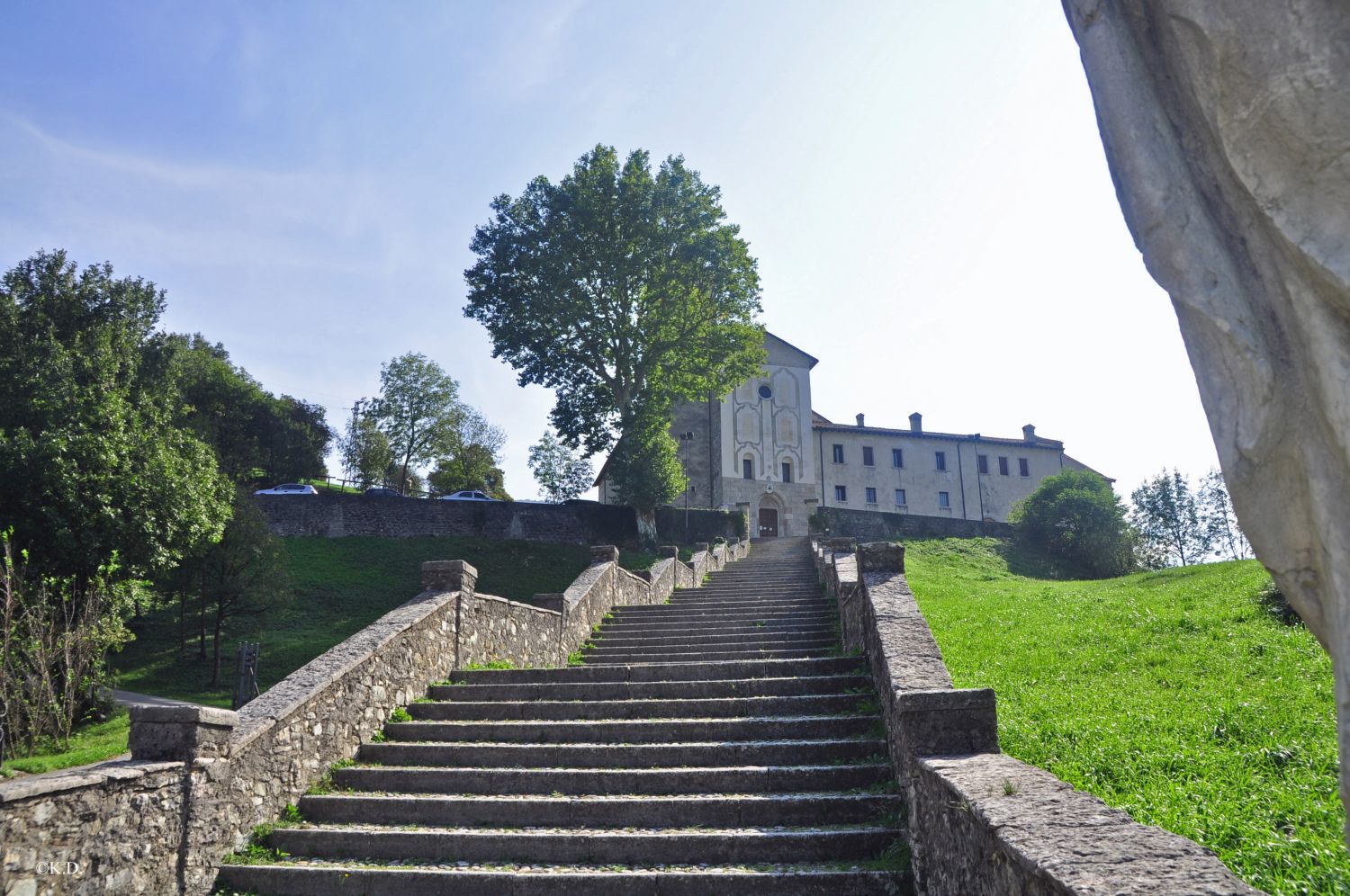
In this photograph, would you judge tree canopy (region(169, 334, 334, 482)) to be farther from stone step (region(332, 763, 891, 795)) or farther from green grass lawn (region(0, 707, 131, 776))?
stone step (region(332, 763, 891, 795))

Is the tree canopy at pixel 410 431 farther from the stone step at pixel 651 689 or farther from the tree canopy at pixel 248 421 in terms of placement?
the stone step at pixel 651 689

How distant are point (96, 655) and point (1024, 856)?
15617mm

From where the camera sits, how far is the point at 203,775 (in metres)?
6.04

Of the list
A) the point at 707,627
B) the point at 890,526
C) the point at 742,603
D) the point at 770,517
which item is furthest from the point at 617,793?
the point at 770,517

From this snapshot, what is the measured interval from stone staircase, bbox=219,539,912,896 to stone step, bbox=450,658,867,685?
0.8 inches

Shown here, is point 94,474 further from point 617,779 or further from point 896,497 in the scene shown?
point 896,497

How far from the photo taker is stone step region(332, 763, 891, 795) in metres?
6.69

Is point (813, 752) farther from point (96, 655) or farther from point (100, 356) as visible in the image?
point (100, 356)

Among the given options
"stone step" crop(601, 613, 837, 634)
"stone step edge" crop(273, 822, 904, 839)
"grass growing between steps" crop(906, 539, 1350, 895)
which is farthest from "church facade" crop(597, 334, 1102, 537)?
"stone step edge" crop(273, 822, 904, 839)

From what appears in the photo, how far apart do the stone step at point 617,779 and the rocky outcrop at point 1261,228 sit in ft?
16.8

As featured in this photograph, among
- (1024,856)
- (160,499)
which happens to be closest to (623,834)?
(1024,856)

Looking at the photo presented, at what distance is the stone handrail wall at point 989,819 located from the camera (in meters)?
2.75

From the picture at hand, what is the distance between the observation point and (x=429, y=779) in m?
7.31

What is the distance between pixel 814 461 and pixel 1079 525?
1481 cm
